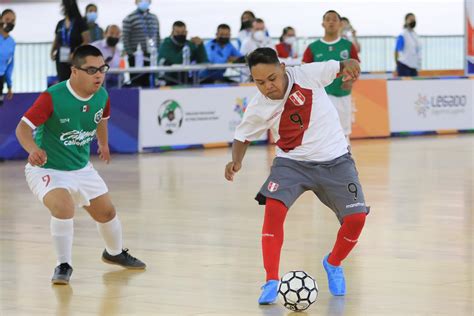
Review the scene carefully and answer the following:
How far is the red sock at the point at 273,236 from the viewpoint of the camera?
8.08 m

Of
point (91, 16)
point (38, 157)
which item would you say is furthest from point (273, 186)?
point (91, 16)

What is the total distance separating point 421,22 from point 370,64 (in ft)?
52.7

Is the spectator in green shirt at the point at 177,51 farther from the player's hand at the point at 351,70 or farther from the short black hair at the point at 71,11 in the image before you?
the player's hand at the point at 351,70

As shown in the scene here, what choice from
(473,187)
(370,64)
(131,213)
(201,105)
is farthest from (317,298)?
(370,64)

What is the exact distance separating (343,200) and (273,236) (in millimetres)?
547

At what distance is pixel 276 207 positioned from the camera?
26.6 feet

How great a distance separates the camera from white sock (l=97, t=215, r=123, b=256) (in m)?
9.52

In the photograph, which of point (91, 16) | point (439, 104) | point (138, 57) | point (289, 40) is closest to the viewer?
point (138, 57)

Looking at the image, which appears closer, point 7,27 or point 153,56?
point 7,27

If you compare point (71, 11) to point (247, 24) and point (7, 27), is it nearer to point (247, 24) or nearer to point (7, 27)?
point (7, 27)

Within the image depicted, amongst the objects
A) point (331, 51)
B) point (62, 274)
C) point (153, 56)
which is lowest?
point (62, 274)

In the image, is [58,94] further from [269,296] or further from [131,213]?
[131,213]

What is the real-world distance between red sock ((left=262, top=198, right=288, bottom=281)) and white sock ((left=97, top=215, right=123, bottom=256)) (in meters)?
1.79

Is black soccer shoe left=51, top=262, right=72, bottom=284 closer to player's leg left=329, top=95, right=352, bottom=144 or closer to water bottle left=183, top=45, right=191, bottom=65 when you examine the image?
player's leg left=329, top=95, right=352, bottom=144
